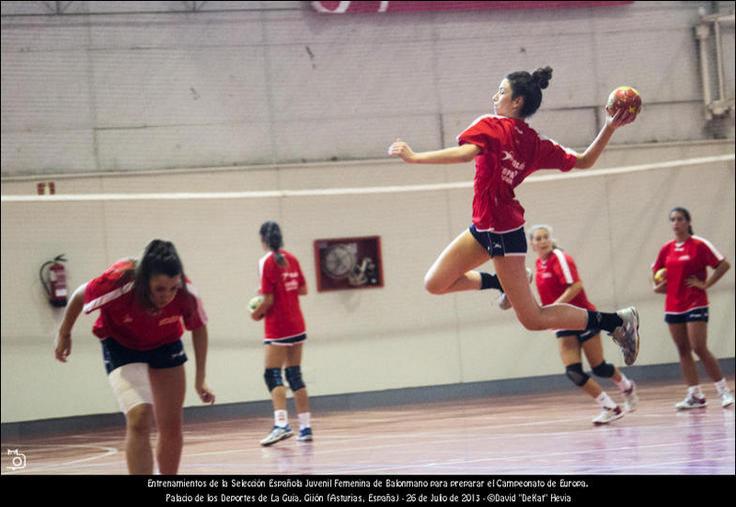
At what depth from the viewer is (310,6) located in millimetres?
15945

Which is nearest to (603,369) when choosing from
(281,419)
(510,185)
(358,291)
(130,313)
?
(281,419)

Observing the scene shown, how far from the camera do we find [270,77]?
51.8 feet

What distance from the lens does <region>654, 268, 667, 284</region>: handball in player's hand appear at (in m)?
12.6

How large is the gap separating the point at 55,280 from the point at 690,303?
26.5ft

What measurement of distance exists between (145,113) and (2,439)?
473 cm

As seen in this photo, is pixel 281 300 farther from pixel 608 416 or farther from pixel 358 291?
pixel 358 291

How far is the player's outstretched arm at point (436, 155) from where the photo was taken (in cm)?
515

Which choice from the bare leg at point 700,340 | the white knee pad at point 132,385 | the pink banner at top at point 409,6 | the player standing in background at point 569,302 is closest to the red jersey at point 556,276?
the player standing in background at point 569,302

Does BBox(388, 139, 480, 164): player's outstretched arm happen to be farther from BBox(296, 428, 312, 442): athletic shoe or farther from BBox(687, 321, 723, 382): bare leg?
BBox(687, 321, 723, 382): bare leg

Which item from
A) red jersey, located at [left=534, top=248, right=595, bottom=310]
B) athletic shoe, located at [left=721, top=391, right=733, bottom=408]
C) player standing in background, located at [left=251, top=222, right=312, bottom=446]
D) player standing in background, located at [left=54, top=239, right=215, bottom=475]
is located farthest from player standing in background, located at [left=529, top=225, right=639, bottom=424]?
player standing in background, located at [left=54, top=239, right=215, bottom=475]

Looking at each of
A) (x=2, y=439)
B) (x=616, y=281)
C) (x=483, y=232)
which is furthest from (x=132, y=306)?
(x=616, y=281)

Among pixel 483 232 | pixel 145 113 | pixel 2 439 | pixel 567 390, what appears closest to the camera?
pixel 483 232

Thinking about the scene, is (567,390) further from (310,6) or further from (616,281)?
(310,6)

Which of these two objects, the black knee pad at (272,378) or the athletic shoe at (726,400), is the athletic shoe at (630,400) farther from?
the black knee pad at (272,378)
